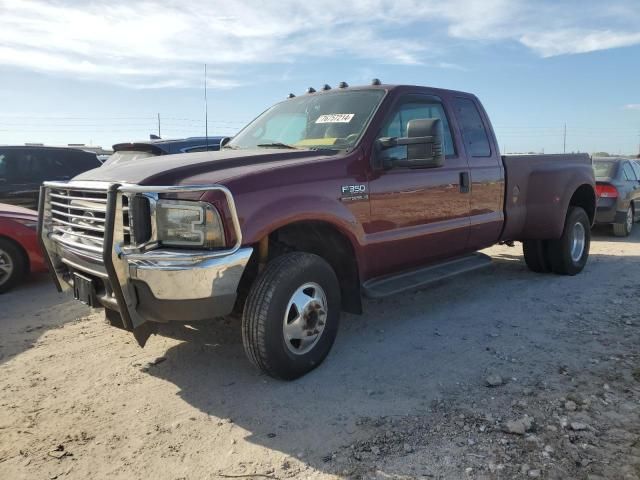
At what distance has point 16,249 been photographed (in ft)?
19.8

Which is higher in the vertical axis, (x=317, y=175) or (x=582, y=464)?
(x=317, y=175)

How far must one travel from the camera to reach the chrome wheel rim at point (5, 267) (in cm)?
596

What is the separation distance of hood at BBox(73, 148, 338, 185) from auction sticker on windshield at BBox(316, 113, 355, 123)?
17.6 inches

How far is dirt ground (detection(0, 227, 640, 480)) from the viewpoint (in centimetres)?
261

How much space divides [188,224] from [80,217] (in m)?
0.94

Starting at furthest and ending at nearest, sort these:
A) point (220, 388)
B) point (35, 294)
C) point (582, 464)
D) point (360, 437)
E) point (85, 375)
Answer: point (35, 294) → point (85, 375) → point (220, 388) → point (360, 437) → point (582, 464)

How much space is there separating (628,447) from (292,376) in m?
1.92

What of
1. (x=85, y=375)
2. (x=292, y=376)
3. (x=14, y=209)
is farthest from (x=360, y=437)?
(x=14, y=209)

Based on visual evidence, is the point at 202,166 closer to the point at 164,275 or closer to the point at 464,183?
the point at 164,275

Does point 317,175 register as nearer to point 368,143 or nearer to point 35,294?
point 368,143

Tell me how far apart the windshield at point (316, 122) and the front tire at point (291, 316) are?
1.11m

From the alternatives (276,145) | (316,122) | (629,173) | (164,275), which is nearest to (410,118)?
(316,122)

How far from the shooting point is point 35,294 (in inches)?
231

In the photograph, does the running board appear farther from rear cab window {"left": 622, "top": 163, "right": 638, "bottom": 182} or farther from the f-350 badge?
rear cab window {"left": 622, "top": 163, "right": 638, "bottom": 182}
